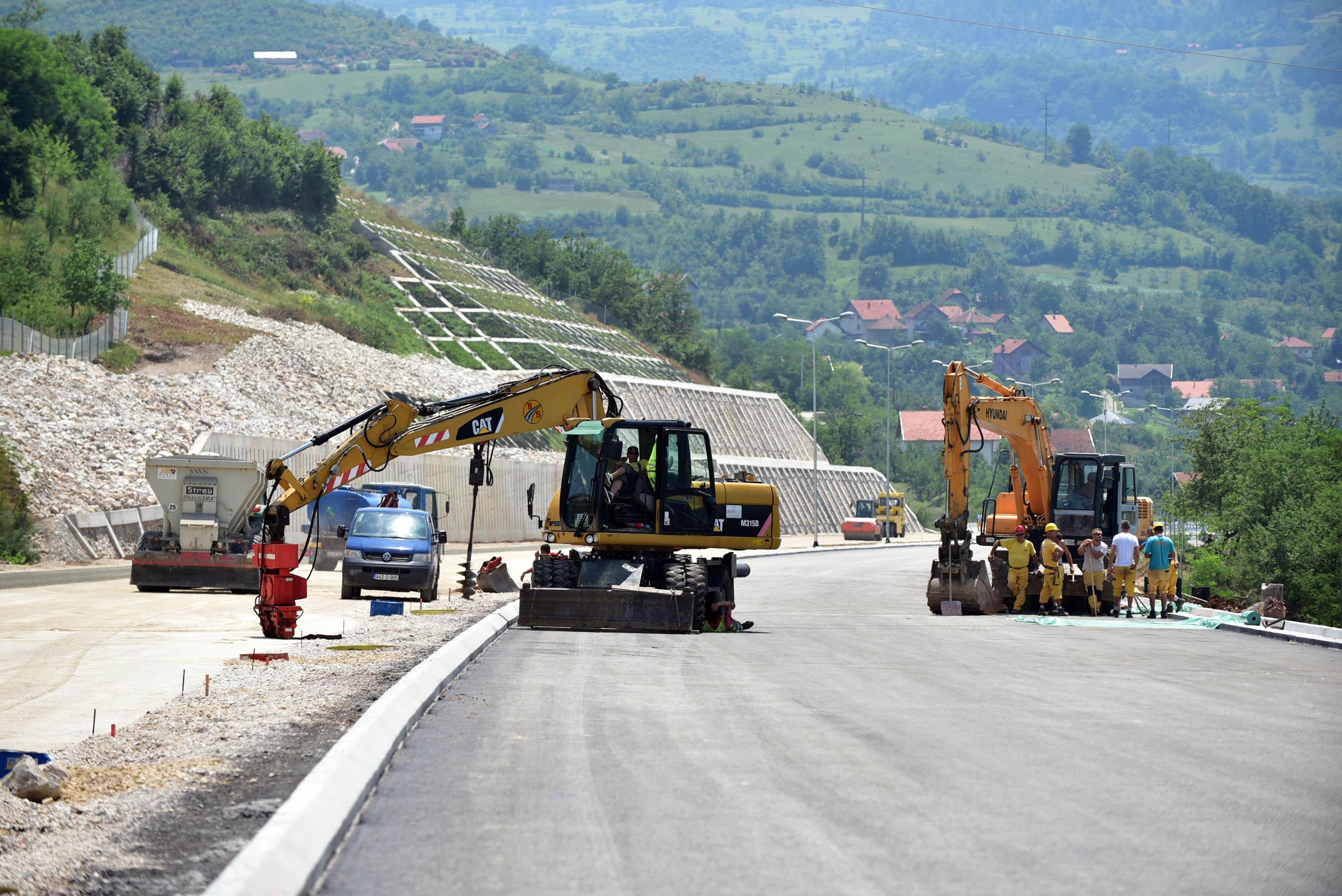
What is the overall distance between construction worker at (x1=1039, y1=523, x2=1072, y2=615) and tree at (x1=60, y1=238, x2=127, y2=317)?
133 feet

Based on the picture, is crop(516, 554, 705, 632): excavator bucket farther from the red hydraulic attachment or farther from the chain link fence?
the chain link fence

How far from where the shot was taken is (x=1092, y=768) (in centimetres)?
1029

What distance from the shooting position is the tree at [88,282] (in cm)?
5703

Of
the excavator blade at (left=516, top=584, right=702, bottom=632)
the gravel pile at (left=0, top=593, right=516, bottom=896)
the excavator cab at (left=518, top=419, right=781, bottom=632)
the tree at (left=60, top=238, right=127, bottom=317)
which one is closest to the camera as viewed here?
the gravel pile at (left=0, top=593, right=516, bottom=896)

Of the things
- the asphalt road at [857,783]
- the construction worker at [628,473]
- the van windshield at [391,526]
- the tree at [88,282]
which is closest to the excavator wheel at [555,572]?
the construction worker at [628,473]

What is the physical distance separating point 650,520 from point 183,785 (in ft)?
47.0

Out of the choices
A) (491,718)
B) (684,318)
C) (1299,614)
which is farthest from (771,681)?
(684,318)

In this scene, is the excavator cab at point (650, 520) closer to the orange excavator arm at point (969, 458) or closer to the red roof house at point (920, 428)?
the orange excavator arm at point (969, 458)

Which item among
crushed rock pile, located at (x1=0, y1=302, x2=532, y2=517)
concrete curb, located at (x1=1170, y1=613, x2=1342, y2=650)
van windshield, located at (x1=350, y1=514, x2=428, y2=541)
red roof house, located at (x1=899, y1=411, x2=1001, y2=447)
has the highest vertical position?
red roof house, located at (x1=899, y1=411, x2=1001, y2=447)

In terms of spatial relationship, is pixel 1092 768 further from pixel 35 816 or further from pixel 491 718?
pixel 35 816

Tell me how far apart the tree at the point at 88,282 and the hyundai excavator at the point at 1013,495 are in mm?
36640

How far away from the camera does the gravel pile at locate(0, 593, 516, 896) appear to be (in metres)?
7.60

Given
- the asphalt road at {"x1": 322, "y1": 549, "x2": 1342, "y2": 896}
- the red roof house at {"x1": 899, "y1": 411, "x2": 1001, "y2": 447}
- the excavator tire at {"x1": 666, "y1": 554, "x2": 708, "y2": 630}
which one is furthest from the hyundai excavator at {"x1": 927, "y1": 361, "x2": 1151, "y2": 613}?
the red roof house at {"x1": 899, "y1": 411, "x2": 1001, "y2": 447}

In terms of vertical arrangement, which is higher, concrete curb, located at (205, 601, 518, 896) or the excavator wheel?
the excavator wheel
